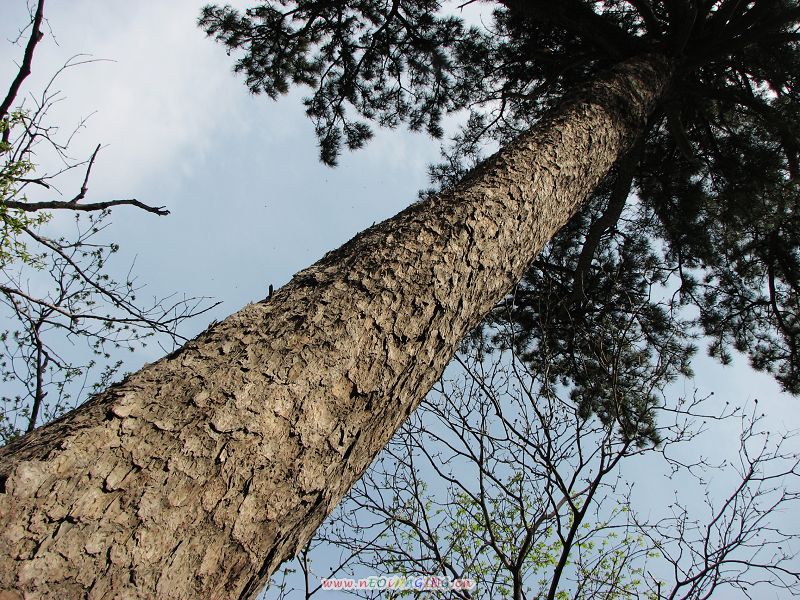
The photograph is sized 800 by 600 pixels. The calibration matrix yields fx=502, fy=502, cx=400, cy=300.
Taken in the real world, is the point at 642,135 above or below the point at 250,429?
above

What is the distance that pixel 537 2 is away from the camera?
4125mm

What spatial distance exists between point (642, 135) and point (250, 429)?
14.2 feet

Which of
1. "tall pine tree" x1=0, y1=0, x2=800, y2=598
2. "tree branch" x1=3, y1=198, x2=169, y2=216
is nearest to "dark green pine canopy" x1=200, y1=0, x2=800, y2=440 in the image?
"tall pine tree" x1=0, y1=0, x2=800, y2=598

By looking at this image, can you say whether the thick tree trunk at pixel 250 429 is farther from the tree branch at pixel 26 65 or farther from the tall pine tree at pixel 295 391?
the tree branch at pixel 26 65

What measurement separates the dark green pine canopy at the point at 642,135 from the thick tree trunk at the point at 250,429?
2.90 m

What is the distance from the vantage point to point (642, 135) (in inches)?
165

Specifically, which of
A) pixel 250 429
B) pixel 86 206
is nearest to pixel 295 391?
pixel 250 429

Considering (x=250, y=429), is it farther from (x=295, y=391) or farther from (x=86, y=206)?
(x=86, y=206)

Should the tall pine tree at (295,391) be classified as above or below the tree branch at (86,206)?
below

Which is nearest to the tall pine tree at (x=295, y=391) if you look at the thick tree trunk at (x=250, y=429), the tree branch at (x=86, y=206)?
the thick tree trunk at (x=250, y=429)

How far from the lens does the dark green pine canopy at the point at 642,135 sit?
4.21 meters

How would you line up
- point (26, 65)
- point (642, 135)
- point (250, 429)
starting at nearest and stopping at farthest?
point (250, 429), point (26, 65), point (642, 135)

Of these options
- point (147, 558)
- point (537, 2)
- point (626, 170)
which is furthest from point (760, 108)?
point (147, 558)

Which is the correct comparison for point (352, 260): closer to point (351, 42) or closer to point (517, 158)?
point (517, 158)
